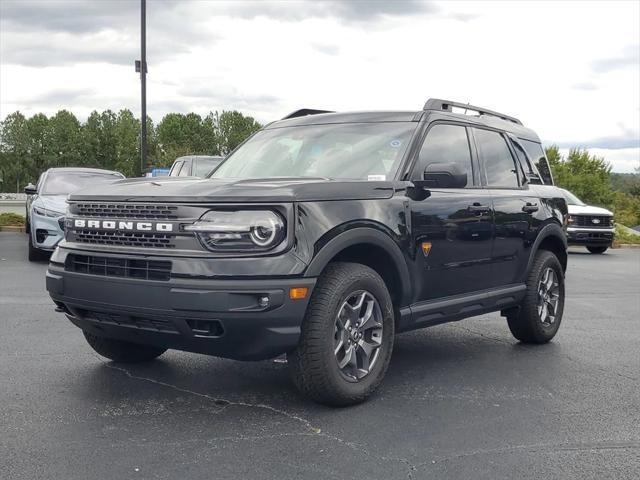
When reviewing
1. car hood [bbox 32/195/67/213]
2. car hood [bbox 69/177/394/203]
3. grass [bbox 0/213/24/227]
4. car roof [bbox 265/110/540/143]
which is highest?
car roof [bbox 265/110/540/143]

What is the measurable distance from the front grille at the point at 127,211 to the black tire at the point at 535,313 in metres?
3.56

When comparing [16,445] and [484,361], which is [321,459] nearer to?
[16,445]

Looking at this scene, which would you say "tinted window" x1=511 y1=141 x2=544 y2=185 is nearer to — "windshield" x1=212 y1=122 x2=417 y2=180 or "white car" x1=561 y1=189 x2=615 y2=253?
"windshield" x1=212 y1=122 x2=417 y2=180

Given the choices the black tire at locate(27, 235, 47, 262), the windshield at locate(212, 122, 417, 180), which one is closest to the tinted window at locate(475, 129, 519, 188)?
the windshield at locate(212, 122, 417, 180)

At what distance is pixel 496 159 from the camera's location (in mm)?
6340

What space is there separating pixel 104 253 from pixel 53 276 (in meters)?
0.53

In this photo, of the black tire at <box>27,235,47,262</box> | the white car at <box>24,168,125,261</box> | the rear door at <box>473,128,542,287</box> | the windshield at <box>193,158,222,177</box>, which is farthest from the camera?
the windshield at <box>193,158,222,177</box>

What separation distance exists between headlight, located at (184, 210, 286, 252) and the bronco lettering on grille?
0.55ft

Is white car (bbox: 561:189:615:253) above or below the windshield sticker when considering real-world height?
below

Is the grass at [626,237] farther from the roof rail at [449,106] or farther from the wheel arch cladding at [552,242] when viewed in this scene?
the roof rail at [449,106]

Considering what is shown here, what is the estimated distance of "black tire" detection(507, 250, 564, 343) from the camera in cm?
653

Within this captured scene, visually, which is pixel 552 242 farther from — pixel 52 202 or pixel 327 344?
pixel 52 202

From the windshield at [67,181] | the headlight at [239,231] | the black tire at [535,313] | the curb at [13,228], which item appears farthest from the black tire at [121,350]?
the curb at [13,228]

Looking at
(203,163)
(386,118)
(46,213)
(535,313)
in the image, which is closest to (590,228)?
(203,163)
